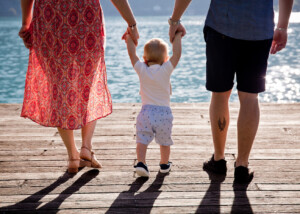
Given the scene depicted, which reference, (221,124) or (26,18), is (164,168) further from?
(26,18)

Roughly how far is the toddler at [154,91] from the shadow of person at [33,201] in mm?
487

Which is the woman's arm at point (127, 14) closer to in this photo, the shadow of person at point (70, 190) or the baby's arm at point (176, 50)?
the baby's arm at point (176, 50)

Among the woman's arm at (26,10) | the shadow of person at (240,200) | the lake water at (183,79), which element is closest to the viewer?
the shadow of person at (240,200)

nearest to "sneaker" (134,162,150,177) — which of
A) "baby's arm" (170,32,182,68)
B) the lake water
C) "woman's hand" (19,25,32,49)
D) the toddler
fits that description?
the toddler

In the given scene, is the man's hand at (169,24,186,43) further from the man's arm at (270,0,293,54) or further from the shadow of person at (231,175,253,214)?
the shadow of person at (231,175,253,214)

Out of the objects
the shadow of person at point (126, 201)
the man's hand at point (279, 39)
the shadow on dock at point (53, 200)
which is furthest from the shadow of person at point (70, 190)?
the man's hand at point (279, 39)

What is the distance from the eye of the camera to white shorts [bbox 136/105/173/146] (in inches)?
90.6

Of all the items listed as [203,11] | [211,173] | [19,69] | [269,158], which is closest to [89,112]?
[211,173]

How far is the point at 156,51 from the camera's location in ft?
7.52

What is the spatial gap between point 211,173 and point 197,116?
144cm

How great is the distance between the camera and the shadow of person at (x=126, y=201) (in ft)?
6.34

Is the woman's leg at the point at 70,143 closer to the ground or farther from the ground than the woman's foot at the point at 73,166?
farther from the ground

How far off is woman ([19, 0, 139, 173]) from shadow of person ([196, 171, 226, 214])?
75 cm

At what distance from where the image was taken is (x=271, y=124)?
3500 mm
